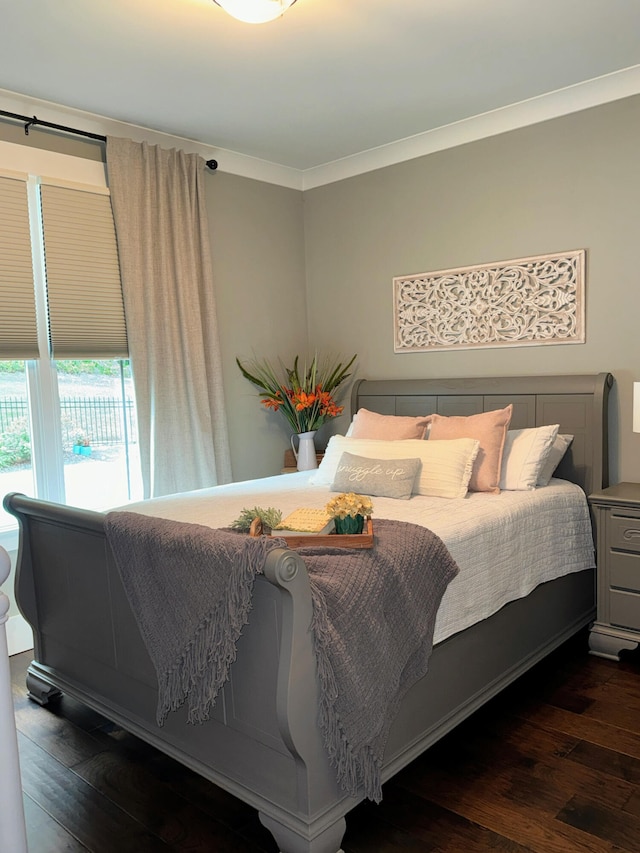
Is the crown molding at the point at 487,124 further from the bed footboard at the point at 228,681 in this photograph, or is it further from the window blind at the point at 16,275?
the bed footboard at the point at 228,681

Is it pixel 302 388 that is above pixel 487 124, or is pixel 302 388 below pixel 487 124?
below

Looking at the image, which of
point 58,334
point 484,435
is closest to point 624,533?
point 484,435

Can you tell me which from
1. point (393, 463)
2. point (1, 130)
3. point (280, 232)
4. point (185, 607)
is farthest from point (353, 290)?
point (185, 607)

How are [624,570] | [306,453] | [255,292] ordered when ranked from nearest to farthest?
[624,570]
[306,453]
[255,292]

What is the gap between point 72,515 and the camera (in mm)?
→ 2529

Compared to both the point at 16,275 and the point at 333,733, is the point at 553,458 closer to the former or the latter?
the point at 333,733

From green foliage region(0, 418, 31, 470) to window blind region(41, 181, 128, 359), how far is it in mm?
415

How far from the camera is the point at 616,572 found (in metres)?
3.09

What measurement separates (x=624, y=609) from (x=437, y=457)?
107cm

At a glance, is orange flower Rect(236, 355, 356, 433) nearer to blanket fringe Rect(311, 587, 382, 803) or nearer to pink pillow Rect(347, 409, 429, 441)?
pink pillow Rect(347, 409, 429, 441)

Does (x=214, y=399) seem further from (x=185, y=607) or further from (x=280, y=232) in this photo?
(x=185, y=607)

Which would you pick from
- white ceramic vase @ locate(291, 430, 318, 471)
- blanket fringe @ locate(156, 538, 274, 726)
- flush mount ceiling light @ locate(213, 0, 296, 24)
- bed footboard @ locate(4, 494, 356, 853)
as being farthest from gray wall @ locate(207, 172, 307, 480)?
blanket fringe @ locate(156, 538, 274, 726)

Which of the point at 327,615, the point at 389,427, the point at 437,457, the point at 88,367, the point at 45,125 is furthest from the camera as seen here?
the point at 88,367

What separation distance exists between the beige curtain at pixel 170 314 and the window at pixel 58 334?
4.7 inches
